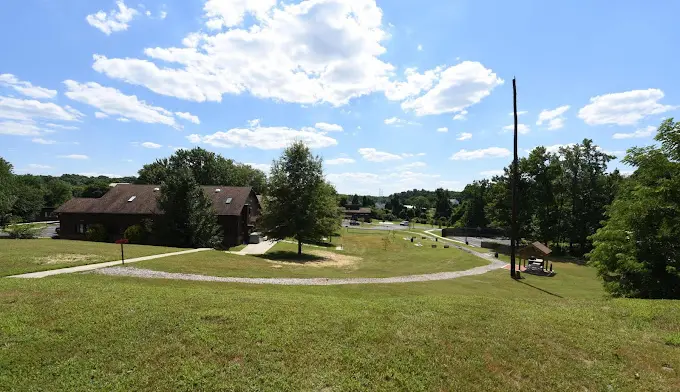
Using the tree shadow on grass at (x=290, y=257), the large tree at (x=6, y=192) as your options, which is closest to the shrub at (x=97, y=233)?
the large tree at (x=6, y=192)

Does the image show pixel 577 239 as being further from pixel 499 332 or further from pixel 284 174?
pixel 499 332

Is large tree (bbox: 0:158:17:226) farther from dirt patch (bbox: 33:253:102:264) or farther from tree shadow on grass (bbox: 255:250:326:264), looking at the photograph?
tree shadow on grass (bbox: 255:250:326:264)

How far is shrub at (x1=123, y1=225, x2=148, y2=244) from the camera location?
117 ft

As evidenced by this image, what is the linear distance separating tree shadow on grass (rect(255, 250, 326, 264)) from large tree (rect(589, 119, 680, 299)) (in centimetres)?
2159

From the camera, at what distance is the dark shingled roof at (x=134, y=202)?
133 ft

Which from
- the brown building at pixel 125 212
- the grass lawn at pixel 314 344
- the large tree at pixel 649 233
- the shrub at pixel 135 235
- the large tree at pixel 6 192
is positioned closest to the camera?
the grass lawn at pixel 314 344

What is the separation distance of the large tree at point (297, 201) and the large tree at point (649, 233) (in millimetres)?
23288

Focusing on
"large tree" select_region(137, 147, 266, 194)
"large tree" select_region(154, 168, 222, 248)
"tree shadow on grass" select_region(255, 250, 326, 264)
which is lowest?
"tree shadow on grass" select_region(255, 250, 326, 264)

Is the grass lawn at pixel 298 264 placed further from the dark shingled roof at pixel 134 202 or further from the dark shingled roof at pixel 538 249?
the dark shingled roof at pixel 134 202

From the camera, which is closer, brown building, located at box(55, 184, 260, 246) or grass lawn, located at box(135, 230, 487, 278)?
grass lawn, located at box(135, 230, 487, 278)

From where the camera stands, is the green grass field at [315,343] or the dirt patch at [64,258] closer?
the green grass field at [315,343]

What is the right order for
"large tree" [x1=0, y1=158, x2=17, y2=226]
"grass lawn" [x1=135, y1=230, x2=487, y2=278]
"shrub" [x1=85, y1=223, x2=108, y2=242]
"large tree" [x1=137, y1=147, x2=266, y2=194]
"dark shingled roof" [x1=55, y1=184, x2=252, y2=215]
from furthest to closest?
"large tree" [x1=137, y1=147, x2=266, y2=194]
"large tree" [x1=0, y1=158, x2=17, y2=226]
"dark shingled roof" [x1=55, y1=184, x2=252, y2=215]
"shrub" [x1=85, y1=223, x2=108, y2=242]
"grass lawn" [x1=135, y1=230, x2=487, y2=278]

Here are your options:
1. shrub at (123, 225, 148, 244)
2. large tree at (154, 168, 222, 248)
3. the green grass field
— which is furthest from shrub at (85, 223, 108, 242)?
the green grass field

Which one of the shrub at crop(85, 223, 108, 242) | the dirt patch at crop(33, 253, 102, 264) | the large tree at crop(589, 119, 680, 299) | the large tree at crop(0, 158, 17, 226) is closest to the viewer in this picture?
the large tree at crop(589, 119, 680, 299)
